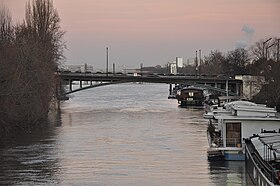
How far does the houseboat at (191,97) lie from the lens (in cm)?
5866

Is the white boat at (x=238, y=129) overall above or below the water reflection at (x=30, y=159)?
above

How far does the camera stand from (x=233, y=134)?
22141 mm

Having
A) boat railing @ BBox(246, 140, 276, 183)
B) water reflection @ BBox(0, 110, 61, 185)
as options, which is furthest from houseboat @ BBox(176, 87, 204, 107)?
boat railing @ BBox(246, 140, 276, 183)

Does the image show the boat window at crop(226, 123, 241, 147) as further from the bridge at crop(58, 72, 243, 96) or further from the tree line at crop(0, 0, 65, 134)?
the bridge at crop(58, 72, 243, 96)

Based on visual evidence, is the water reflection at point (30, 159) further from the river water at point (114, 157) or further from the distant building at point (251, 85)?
the distant building at point (251, 85)

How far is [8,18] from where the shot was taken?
3281 centimetres

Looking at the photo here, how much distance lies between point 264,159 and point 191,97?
43.3 meters

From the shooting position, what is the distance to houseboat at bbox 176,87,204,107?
58.7 meters

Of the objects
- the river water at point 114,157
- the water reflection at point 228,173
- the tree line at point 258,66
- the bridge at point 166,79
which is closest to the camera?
the water reflection at point 228,173

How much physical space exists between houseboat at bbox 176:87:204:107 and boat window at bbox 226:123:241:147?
35792 mm

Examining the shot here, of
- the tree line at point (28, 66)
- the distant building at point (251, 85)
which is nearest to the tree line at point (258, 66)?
the distant building at point (251, 85)

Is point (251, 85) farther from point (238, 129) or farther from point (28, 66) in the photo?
point (238, 129)

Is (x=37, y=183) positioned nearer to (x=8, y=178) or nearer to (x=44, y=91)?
(x=8, y=178)

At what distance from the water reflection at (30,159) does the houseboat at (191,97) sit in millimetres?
28091
